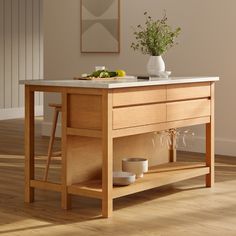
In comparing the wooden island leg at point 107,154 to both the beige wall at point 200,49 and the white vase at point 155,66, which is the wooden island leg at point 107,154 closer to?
the white vase at point 155,66

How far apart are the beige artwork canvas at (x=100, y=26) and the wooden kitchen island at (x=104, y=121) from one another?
8.91 ft

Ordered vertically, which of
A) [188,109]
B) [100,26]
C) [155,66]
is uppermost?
[100,26]

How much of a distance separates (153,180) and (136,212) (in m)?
0.37

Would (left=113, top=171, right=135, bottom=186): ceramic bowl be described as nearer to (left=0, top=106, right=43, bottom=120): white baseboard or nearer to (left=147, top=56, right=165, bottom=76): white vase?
(left=147, top=56, right=165, bottom=76): white vase

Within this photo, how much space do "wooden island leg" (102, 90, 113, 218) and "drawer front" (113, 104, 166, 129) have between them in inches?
2.9

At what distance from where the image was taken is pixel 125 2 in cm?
716

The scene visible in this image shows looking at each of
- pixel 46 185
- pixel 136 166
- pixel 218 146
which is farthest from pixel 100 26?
pixel 46 185

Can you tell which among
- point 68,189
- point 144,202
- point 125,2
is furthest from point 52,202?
point 125,2

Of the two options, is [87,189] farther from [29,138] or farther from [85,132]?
[29,138]

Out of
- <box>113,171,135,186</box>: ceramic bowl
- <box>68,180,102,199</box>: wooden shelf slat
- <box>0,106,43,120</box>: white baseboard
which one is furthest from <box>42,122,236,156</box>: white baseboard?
<box>0,106,43,120</box>: white baseboard

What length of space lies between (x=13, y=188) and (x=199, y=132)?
98.3 inches

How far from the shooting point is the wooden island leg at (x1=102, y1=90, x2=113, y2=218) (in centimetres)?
389

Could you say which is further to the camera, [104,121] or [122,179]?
[122,179]

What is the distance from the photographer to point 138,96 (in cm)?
414
